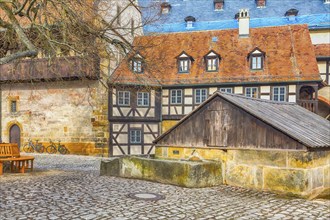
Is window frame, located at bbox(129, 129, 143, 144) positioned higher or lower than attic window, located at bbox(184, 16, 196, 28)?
lower

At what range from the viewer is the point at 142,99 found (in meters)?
22.2

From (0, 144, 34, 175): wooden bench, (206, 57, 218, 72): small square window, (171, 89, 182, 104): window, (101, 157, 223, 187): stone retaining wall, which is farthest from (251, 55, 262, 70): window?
(0, 144, 34, 175): wooden bench

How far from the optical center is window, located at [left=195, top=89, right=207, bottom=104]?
2180 centimetres

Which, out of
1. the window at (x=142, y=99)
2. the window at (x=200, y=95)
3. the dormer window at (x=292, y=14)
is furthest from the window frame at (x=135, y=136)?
the dormer window at (x=292, y=14)

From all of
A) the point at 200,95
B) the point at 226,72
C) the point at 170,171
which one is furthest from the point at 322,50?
the point at 170,171

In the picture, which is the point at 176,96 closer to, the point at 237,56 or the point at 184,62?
the point at 184,62

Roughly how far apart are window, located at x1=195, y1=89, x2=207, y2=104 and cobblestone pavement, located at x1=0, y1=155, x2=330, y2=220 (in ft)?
39.6

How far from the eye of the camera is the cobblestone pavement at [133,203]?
6555 millimetres

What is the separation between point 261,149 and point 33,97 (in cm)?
1612

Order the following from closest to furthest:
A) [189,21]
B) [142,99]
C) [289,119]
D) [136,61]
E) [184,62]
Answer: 1. [289,119]
2. [136,61]
3. [142,99]
4. [184,62]
5. [189,21]

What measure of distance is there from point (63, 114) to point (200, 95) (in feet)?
25.2

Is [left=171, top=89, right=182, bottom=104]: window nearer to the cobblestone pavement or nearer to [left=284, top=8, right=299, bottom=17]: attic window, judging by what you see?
the cobblestone pavement

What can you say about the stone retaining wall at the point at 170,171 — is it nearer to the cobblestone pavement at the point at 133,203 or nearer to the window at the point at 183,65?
the cobblestone pavement at the point at 133,203

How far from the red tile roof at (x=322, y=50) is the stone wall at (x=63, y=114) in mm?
13554
